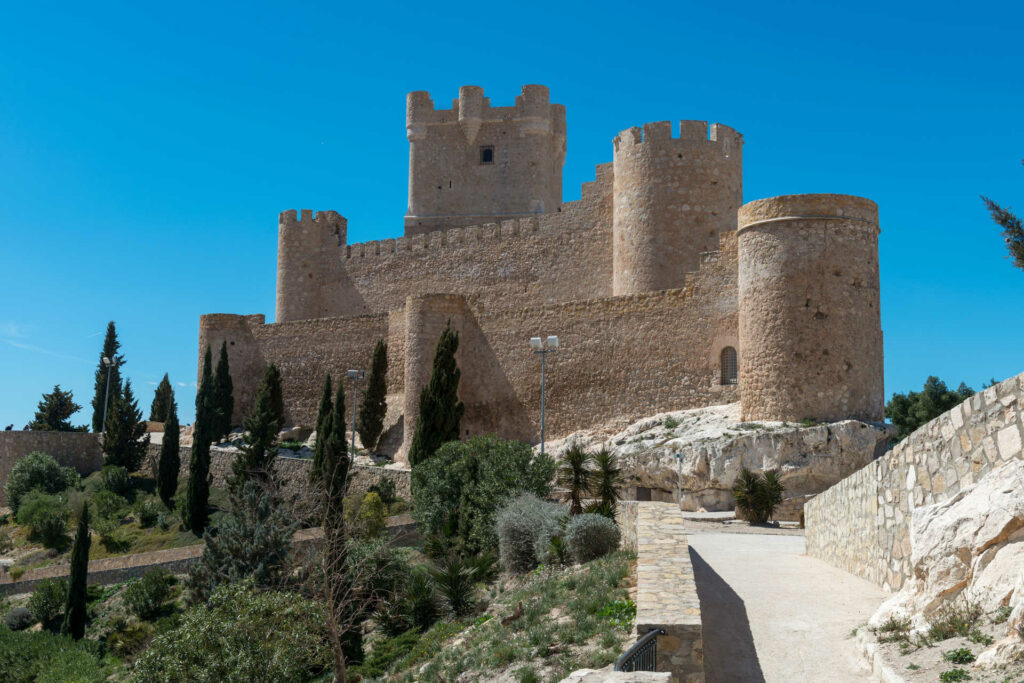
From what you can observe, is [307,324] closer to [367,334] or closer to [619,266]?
[367,334]

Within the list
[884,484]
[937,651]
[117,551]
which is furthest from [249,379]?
[937,651]

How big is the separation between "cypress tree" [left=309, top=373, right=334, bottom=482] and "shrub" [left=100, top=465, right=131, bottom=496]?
31.3 ft

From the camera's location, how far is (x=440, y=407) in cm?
2892

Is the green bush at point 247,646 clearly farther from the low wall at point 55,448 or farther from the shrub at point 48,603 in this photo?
the low wall at point 55,448

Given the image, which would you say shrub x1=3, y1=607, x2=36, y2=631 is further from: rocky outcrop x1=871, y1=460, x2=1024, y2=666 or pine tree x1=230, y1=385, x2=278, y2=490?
rocky outcrop x1=871, y1=460, x2=1024, y2=666

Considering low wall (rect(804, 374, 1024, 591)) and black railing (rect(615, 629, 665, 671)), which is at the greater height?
low wall (rect(804, 374, 1024, 591))

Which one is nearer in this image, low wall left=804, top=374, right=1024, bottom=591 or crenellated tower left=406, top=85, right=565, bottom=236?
low wall left=804, top=374, right=1024, bottom=591

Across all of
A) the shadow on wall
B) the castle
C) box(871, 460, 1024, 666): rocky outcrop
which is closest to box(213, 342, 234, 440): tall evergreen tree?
the castle

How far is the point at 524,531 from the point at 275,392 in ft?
67.6


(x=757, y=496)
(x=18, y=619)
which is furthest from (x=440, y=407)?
(x=18, y=619)

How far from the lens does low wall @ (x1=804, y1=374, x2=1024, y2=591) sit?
23.4ft

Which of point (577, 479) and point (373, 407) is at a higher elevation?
point (373, 407)

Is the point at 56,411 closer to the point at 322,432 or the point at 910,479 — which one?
the point at 322,432

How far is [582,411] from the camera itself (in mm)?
28062
